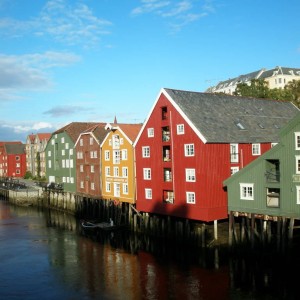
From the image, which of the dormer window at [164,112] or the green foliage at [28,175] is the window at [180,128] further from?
the green foliage at [28,175]

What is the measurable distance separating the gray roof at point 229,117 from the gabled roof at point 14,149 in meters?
86.8

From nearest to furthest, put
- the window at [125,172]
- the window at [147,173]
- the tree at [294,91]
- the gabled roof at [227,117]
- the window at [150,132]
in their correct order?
the gabled roof at [227,117] < the window at [150,132] < the window at [147,173] < the window at [125,172] < the tree at [294,91]

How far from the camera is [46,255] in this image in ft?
114

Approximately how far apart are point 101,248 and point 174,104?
14.7 metres

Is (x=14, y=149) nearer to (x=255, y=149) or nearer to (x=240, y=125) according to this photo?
(x=240, y=125)

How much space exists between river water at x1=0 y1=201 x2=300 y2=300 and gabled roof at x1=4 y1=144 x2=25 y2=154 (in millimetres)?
77695

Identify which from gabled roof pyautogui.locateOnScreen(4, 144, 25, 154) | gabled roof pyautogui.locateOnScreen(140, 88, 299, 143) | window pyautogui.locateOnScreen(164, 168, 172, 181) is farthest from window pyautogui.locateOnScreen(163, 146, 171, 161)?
gabled roof pyautogui.locateOnScreen(4, 144, 25, 154)

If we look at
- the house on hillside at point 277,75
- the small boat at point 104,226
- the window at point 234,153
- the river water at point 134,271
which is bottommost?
the river water at point 134,271

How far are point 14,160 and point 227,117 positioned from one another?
3506 inches

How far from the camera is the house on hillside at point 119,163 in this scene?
4481 cm

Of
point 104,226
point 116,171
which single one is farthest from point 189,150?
point 104,226

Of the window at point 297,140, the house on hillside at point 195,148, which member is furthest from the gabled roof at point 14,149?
the window at point 297,140

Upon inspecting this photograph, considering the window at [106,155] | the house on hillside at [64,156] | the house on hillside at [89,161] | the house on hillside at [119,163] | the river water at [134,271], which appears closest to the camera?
the river water at [134,271]

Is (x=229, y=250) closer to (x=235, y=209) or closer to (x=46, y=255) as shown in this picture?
(x=235, y=209)
